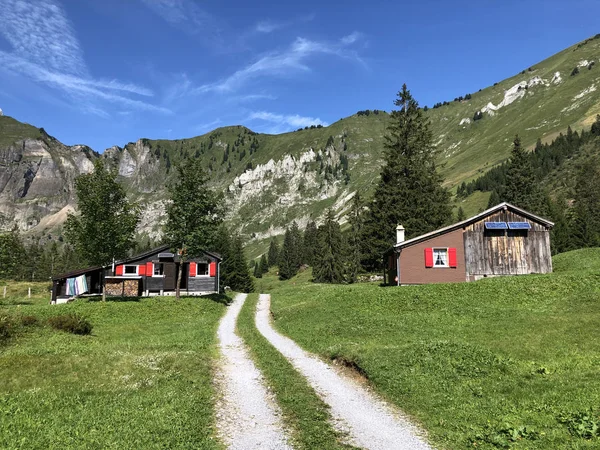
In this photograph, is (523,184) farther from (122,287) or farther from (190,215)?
(122,287)

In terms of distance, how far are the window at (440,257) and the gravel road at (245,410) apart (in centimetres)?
2571

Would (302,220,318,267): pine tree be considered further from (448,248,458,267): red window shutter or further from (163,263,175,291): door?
(448,248,458,267): red window shutter

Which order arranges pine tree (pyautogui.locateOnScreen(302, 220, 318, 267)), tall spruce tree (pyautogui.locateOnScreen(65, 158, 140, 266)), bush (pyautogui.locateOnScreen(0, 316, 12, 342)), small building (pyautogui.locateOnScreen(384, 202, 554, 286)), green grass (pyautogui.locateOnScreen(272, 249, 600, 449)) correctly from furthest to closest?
1. pine tree (pyautogui.locateOnScreen(302, 220, 318, 267))
2. small building (pyautogui.locateOnScreen(384, 202, 554, 286))
3. tall spruce tree (pyautogui.locateOnScreen(65, 158, 140, 266))
4. bush (pyautogui.locateOnScreen(0, 316, 12, 342))
5. green grass (pyautogui.locateOnScreen(272, 249, 600, 449))

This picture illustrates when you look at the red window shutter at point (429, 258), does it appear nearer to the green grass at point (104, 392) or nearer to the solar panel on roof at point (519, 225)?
the solar panel on roof at point (519, 225)

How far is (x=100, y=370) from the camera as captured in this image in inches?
555

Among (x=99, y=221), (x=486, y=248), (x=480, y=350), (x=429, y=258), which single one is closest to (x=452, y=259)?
(x=429, y=258)

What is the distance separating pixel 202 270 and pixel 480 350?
4456 centimetres

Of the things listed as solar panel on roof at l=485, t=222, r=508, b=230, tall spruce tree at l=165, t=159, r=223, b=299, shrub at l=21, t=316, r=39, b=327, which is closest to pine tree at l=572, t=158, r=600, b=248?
solar panel on roof at l=485, t=222, r=508, b=230

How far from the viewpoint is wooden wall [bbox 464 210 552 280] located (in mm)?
37188

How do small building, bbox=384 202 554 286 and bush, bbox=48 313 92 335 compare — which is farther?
small building, bbox=384 202 554 286

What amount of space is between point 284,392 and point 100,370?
7132 mm

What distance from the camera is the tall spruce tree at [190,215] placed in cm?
3903

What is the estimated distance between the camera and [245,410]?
1065 cm

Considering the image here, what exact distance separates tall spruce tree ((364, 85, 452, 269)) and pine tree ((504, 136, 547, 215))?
61.2 feet
